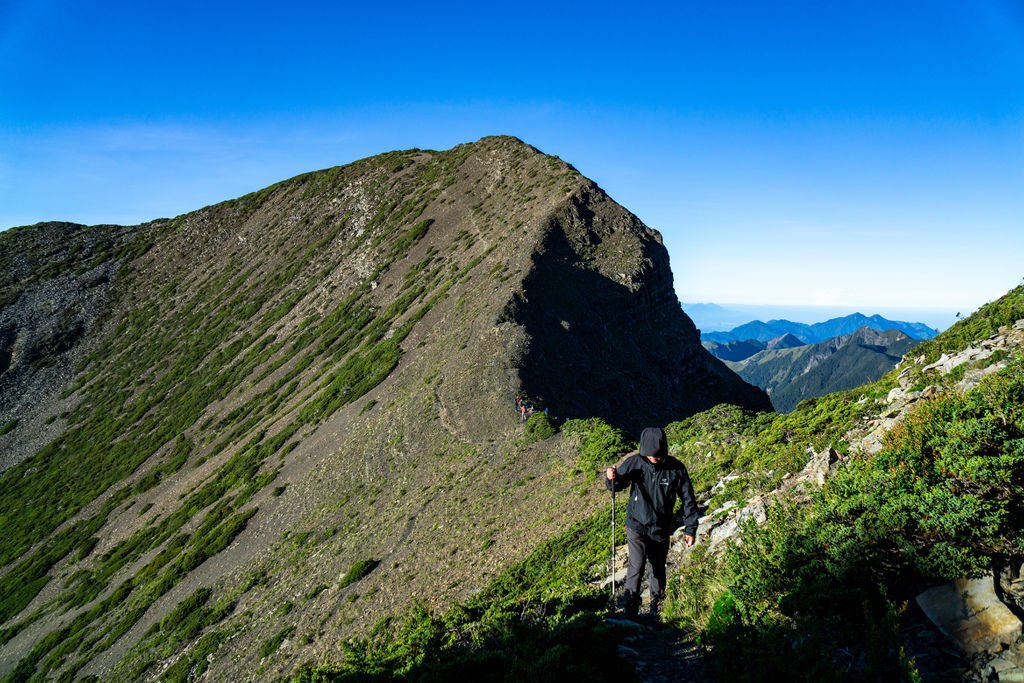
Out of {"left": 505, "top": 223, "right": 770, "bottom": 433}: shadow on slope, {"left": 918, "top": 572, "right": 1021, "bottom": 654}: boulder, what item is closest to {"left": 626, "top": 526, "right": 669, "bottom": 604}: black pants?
{"left": 918, "top": 572, "right": 1021, "bottom": 654}: boulder

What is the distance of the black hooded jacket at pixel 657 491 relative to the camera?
1020 centimetres

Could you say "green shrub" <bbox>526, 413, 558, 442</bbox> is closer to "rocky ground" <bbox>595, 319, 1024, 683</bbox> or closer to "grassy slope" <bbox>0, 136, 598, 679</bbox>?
"grassy slope" <bbox>0, 136, 598, 679</bbox>

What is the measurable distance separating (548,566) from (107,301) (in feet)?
382

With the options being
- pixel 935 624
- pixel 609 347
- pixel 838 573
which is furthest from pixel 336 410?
pixel 935 624

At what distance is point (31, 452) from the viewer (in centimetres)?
7675

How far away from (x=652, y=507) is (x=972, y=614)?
465 centimetres

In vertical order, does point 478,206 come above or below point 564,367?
above

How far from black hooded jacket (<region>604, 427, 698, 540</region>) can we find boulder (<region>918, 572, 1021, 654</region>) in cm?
368

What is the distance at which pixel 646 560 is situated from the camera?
1070 centimetres

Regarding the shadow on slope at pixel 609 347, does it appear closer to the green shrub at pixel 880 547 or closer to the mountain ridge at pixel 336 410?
the mountain ridge at pixel 336 410

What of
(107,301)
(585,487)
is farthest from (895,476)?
(107,301)

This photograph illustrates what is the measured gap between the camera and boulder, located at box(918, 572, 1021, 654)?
677 centimetres

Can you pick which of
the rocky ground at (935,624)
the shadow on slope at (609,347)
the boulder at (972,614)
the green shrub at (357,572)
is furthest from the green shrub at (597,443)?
the boulder at (972,614)

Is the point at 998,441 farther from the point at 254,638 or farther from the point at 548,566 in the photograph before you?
the point at 254,638
